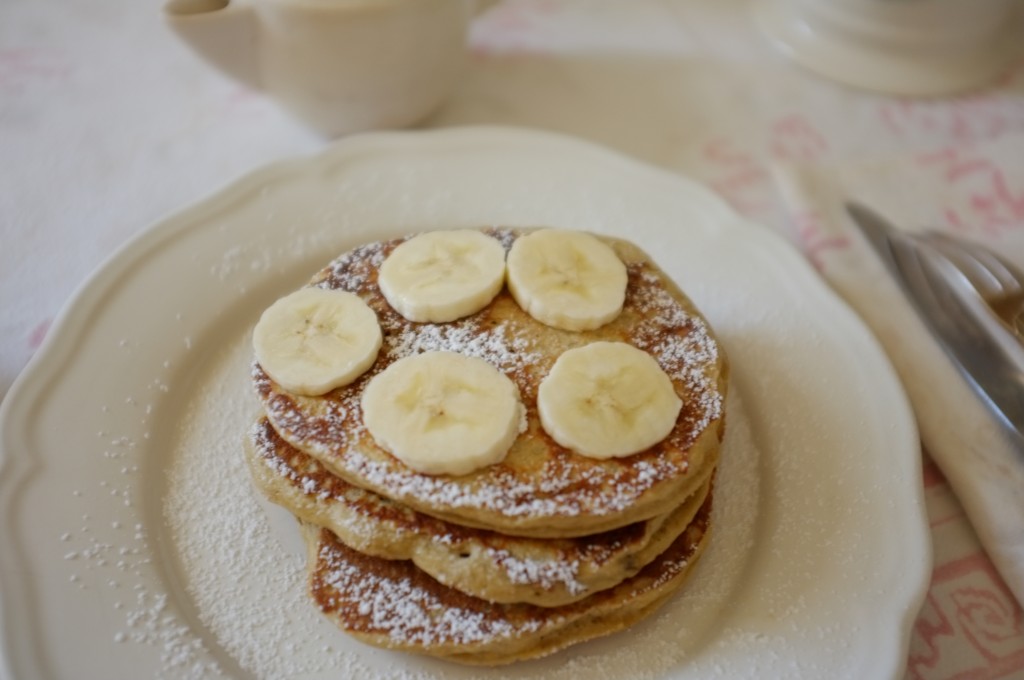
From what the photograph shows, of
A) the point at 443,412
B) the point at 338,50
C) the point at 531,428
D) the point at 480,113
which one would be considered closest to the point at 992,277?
the point at 531,428

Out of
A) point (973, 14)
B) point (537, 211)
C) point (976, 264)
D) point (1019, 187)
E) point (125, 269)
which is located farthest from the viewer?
point (973, 14)

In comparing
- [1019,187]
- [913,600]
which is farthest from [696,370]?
[1019,187]

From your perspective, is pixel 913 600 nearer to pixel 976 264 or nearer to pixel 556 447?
pixel 556 447

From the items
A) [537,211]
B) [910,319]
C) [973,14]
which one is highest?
[973,14]

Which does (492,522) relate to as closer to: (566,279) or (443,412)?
(443,412)

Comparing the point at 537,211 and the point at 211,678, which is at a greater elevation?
the point at 537,211

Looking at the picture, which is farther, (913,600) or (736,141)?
(736,141)

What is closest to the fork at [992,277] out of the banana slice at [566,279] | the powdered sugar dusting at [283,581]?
the powdered sugar dusting at [283,581]

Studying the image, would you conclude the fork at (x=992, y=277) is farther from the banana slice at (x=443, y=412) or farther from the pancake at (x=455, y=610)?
the banana slice at (x=443, y=412)
